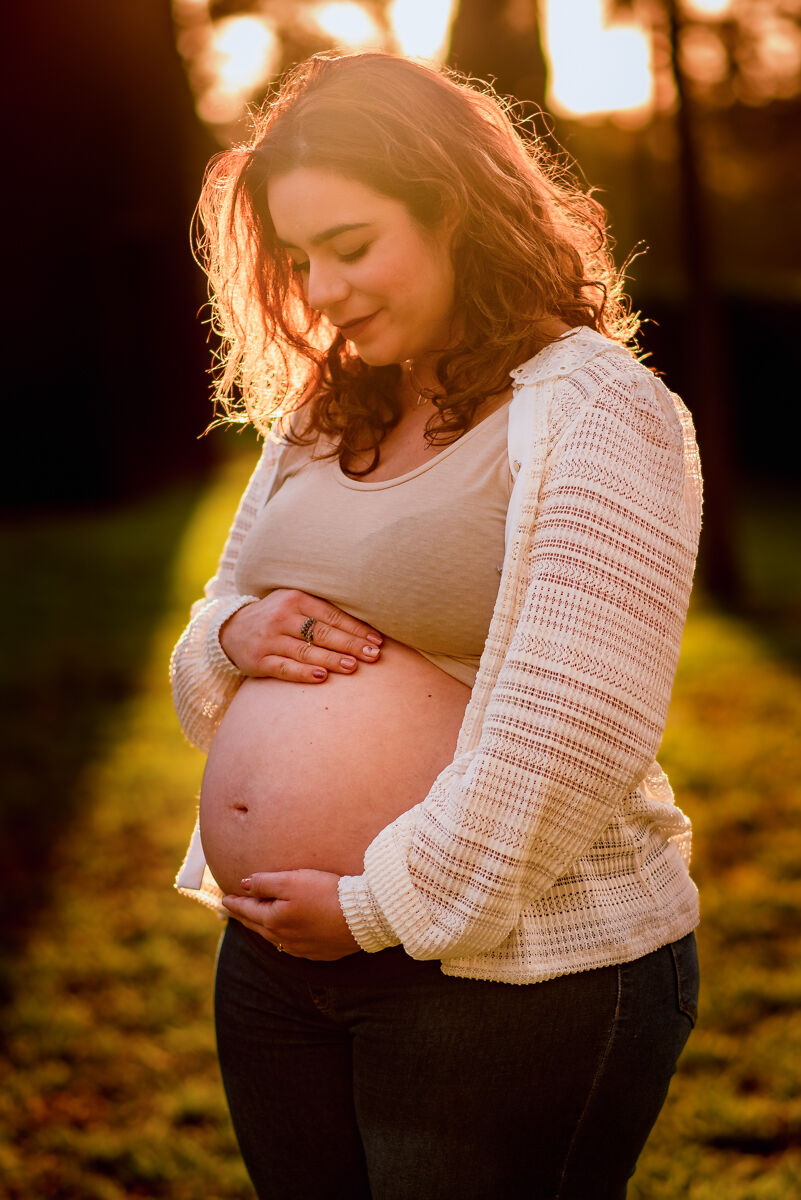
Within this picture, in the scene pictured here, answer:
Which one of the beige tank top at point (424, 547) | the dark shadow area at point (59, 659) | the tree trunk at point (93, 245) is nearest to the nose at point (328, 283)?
the beige tank top at point (424, 547)

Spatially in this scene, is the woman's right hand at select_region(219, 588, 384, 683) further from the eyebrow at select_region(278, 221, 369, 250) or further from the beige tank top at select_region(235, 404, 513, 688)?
the eyebrow at select_region(278, 221, 369, 250)

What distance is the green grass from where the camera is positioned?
283 cm

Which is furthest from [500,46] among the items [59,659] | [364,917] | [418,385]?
[59,659]

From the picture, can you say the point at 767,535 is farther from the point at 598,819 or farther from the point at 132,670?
the point at 598,819

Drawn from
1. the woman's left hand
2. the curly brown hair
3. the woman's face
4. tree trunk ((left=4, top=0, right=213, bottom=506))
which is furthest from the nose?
tree trunk ((left=4, top=0, right=213, bottom=506))

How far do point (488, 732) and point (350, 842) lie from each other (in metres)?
0.32

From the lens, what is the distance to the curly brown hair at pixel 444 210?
161cm

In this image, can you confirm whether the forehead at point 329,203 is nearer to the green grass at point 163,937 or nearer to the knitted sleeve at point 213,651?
the knitted sleeve at point 213,651

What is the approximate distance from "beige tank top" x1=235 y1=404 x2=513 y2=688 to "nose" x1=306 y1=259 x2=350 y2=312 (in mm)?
261

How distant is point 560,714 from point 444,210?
2.40ft

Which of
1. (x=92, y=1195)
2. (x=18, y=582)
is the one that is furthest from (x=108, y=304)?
(x=92, y=1195)

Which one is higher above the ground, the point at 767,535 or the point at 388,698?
the point at 388,698

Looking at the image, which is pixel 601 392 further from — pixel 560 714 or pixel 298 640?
pixel 298 640

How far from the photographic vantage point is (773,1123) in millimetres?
2857
